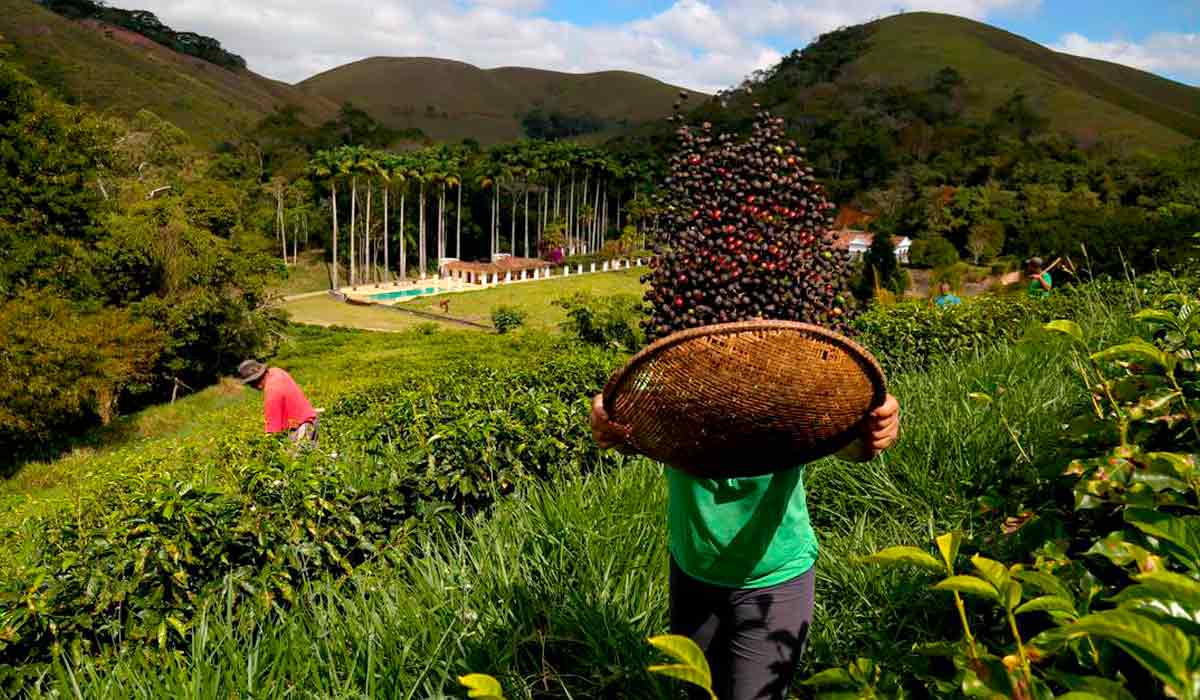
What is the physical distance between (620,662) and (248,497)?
6.95ft

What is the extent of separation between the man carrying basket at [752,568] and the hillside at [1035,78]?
98.8m

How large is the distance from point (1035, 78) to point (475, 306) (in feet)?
351

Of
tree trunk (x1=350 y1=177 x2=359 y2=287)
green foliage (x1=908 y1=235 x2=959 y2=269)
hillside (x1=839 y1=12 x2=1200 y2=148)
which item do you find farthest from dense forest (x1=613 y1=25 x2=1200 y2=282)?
tree trunk (x1=350 y1=177 x2=359 y2=287)

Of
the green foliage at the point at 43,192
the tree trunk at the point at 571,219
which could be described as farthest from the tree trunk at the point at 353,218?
the green foliage at the point at 43,192

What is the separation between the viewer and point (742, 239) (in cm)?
424

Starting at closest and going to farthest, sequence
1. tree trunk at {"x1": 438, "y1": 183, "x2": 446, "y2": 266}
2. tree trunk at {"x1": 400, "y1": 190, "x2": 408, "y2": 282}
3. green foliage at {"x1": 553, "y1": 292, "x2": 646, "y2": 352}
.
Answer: green foliage at {"x1": 553, "y1": 292, "x2": 646, "y2": 352}
tree trunk at {"x1": 400, "y1": 190, "x2": 408, "y2": 282}
tree trunk at {"x1": 438, "y1": 183, "x2": 446, "y2": 266}

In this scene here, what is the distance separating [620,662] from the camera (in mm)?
2531

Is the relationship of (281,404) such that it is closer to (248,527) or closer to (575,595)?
(248,527)

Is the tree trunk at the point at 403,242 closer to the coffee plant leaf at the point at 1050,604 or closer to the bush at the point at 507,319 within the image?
the bush at the point at 507,319

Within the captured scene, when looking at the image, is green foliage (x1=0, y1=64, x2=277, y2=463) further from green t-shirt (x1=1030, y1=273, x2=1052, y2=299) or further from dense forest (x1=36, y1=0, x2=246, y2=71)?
dense forest (x1=36, y1=0, x2=246, y2=71)

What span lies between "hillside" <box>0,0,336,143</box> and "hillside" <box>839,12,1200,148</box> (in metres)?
98.9

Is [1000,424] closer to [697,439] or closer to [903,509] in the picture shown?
[903,509]

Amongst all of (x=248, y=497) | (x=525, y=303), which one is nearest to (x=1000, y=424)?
(x=248, y=497)

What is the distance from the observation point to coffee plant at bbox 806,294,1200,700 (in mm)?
857
